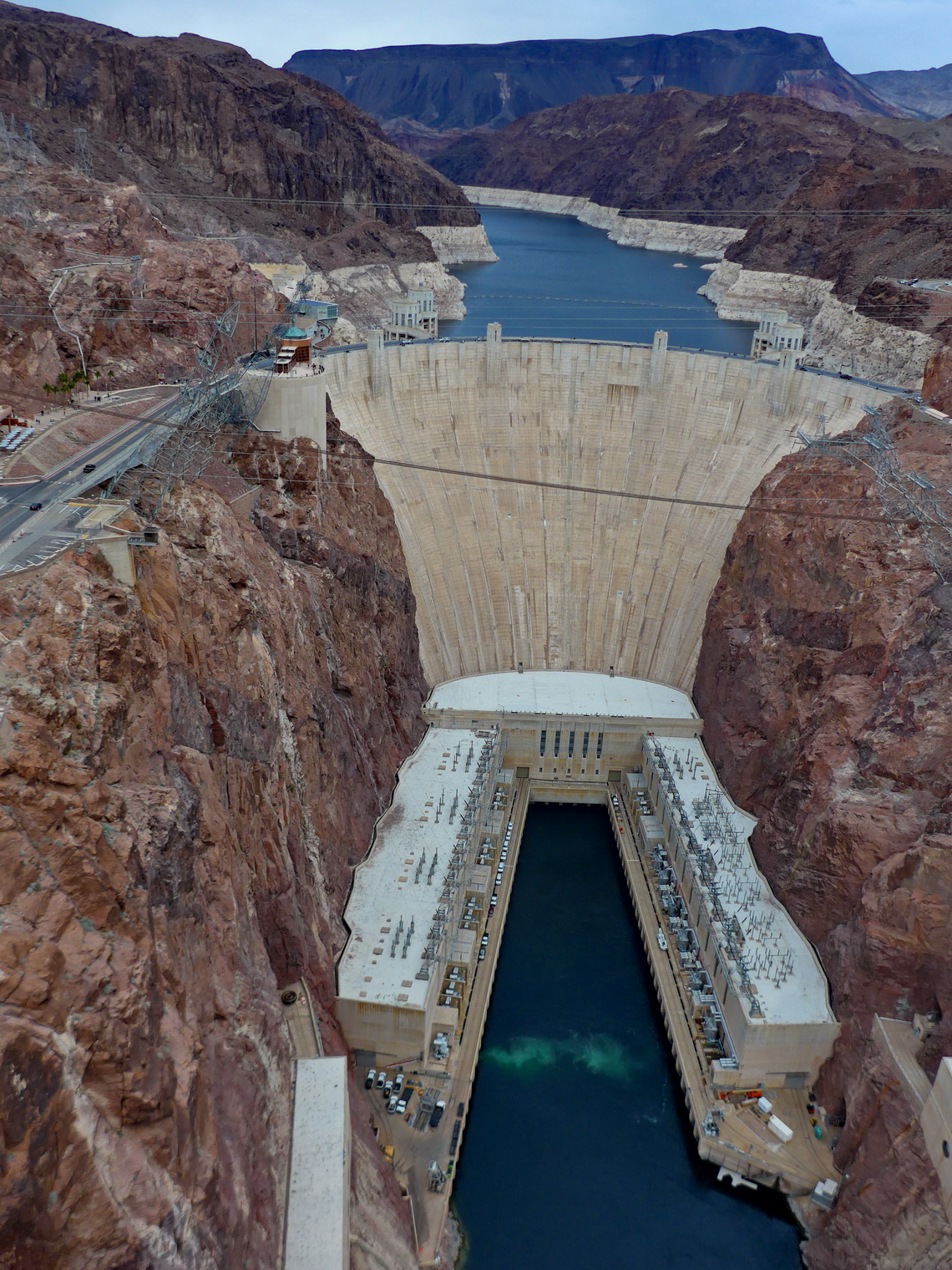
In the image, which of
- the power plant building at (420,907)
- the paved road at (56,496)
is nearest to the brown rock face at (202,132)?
the paved road at (56,496)

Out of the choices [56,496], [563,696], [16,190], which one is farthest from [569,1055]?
[16,190]

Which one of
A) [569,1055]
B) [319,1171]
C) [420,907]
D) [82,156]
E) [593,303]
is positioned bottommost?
[569,1055]

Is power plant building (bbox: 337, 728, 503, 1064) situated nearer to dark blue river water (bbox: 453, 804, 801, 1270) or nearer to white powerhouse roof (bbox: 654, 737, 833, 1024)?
dark blue river water (bbox: 453, 804, 801, 1270)

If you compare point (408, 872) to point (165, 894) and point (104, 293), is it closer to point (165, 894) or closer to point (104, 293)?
point (165, 894)

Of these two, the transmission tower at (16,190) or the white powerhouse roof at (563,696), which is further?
the transmission tower at (16,190)

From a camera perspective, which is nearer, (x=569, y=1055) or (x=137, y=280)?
(x=569, y=1055)

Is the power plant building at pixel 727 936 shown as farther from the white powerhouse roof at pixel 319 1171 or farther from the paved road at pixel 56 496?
the paved road at pixel 56 496
